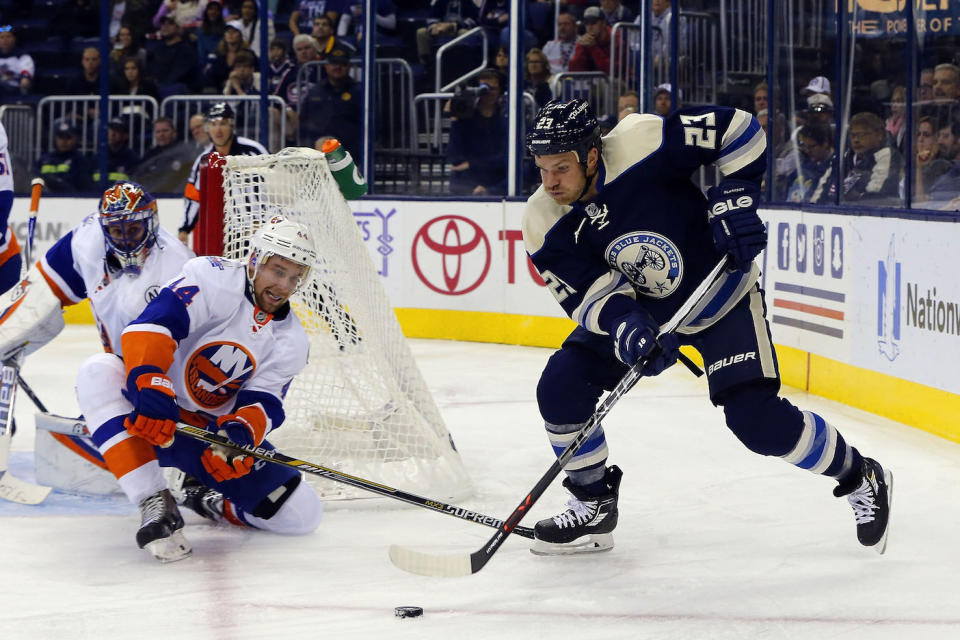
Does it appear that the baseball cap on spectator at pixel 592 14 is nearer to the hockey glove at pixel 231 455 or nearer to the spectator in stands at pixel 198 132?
the spectator in stands at pixel 198 132

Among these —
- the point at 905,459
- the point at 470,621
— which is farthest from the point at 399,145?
the point at 470,621

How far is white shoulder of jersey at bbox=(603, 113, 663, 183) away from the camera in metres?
2.68

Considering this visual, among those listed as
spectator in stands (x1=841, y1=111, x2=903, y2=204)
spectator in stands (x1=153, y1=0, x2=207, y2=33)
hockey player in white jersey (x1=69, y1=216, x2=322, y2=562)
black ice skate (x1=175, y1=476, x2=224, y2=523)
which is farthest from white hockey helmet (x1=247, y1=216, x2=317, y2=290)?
spectator in stands (x1=153, y1=0, x2=207, y2=33)

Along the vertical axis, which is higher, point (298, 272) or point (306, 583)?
point (298, 272)

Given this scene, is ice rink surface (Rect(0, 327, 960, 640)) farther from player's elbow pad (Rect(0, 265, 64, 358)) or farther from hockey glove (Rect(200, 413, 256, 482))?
player's elbow pad (Rect(0, 265, 64, 358))

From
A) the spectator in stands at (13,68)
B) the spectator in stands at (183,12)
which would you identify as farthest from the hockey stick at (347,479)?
the spectator in stands at (13,68)

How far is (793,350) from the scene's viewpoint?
5.10m

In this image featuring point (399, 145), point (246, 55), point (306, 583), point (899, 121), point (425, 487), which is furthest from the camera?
point (246, 55)

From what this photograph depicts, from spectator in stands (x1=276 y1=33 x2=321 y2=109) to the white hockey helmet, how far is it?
451cm

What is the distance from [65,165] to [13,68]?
1.39 m

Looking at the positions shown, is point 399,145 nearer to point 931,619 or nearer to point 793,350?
point 793,350

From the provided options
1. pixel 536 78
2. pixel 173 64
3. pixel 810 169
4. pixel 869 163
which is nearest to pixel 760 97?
pixel 810 169

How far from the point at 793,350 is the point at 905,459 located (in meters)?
1.30

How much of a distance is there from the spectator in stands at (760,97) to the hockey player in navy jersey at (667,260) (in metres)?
2.93
